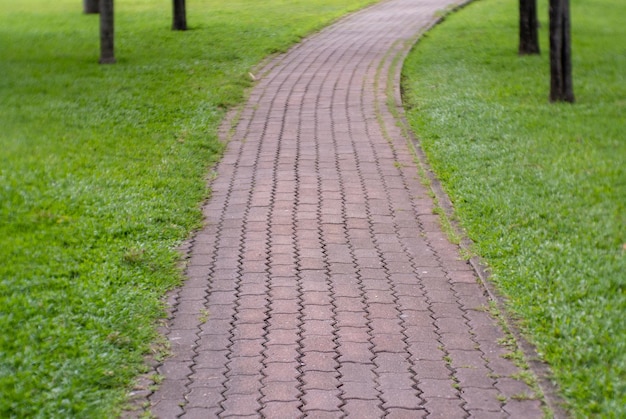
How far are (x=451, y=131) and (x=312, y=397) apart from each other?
632 cm

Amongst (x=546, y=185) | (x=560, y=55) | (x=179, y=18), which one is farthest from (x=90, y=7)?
(x=546, y=185)

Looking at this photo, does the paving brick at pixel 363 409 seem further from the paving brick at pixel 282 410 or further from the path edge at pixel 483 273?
the path edge at pixel 483 273

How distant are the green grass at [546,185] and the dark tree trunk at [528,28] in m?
0.30

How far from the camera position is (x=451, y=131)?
34.7ft

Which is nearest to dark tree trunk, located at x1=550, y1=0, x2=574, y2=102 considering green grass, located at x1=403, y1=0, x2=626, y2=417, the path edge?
green grass, located at x1=403, y1=0, x2=626, y2=417

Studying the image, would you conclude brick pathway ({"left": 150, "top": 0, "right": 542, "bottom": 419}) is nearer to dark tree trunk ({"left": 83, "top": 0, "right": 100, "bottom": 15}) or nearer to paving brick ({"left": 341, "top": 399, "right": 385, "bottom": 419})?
paving brick ({"left": 341, "top": 399, "right": 385, "bottom": 419})

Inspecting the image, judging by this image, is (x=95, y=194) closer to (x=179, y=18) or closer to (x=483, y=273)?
(x=483, y=273)

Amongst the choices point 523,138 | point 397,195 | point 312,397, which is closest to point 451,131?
point 523,138

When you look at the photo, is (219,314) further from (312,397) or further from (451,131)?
(451,131)

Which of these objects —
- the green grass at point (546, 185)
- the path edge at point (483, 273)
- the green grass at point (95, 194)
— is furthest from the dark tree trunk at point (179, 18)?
the path edge at point (483, 273)

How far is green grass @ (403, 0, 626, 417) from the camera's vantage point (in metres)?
5.23

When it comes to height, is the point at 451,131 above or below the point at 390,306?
above

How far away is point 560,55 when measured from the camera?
11.9 metres

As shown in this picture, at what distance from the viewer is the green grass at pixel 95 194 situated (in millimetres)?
4992
